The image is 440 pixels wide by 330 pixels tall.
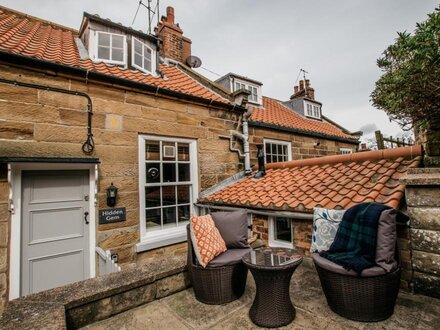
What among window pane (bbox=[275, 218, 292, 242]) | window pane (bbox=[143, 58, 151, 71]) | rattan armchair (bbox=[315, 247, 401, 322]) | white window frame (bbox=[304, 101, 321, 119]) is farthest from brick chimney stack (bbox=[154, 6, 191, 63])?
rattan armchair (bbox=[315, 247, 401, 322])

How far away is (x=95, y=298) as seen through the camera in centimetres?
238

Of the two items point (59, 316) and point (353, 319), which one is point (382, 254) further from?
point (59, 316)

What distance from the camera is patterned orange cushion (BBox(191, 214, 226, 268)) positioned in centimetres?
270

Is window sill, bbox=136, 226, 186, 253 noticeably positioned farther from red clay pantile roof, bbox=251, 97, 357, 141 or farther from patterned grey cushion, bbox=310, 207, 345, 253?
red clay pantile roof, bbox=251, 97, 357, 141

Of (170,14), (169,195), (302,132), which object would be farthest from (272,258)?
(170,14)

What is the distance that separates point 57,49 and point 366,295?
7149 mm

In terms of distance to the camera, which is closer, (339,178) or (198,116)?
(339,178)

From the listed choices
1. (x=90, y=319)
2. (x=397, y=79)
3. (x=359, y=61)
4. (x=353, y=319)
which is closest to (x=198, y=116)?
(x=397, y=79)

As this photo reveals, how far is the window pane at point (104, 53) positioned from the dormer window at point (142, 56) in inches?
23.5

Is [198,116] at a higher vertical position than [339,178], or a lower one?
higher

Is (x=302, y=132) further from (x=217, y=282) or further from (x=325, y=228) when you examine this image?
(x=217, y=282)

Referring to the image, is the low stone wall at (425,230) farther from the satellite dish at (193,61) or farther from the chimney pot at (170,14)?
the chimney pot at (170,14)

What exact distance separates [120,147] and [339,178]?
14.7 feet

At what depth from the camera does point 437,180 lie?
2480 millimetres
